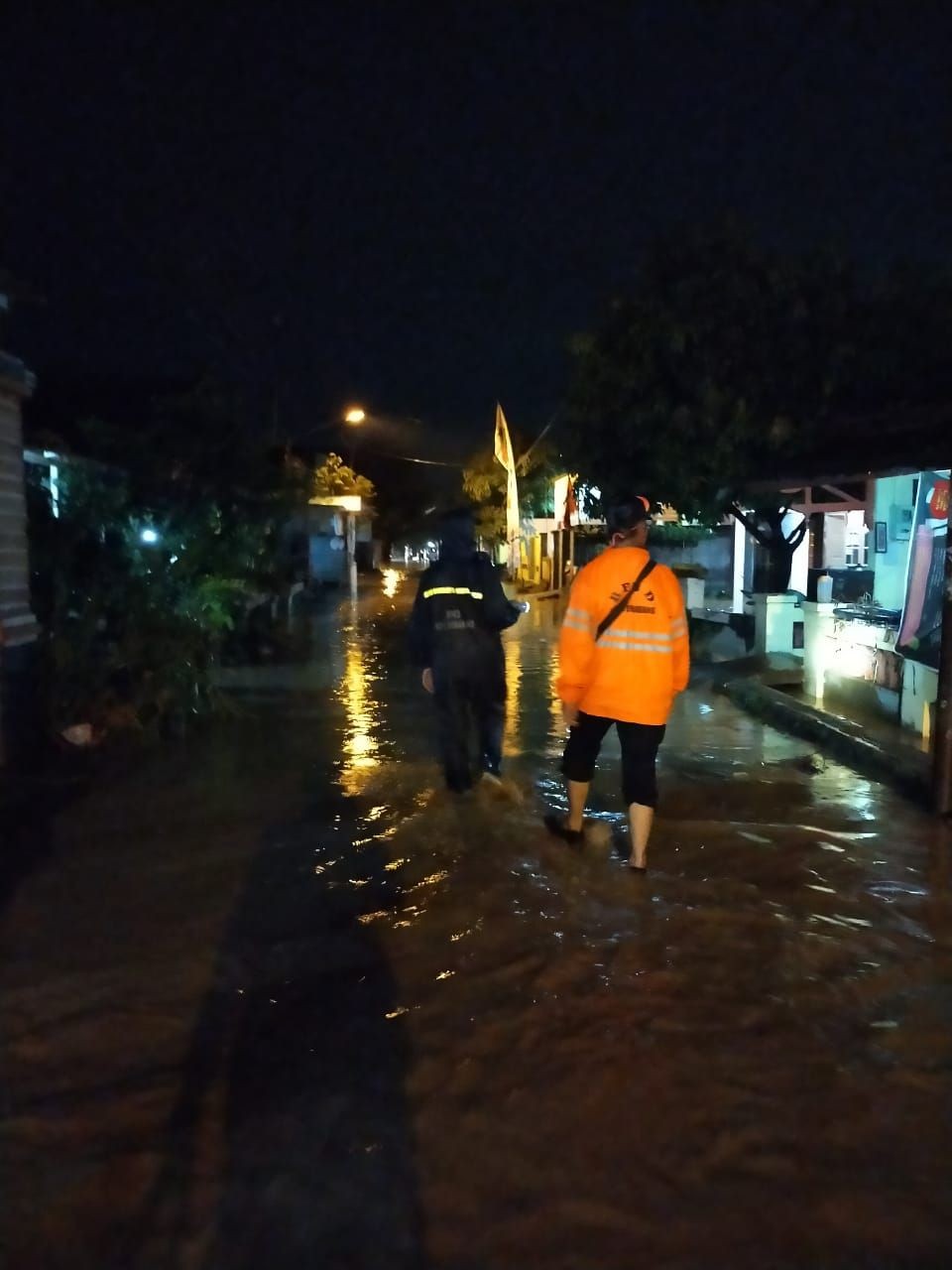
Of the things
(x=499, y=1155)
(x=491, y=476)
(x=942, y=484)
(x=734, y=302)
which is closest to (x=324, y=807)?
(x=499, y=1155)

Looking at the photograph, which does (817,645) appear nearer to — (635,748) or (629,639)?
(635,748)

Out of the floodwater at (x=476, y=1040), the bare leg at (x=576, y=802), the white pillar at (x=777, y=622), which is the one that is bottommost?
the floodwater at (x=476, y=1040)

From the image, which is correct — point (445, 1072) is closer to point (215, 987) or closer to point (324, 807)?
point (215, 987)

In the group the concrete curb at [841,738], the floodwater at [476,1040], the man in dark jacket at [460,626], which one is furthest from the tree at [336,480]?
the floodwater at [476,1040]

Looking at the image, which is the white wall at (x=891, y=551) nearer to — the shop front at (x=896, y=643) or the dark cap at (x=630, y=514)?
the shop front at (x=896, y=643)

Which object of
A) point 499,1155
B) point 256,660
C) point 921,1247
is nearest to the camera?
point 921,1247

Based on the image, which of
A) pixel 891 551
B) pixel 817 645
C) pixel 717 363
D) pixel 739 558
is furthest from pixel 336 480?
pixel 817 645

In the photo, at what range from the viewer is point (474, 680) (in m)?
6.99

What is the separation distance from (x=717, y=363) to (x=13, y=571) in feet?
24.2

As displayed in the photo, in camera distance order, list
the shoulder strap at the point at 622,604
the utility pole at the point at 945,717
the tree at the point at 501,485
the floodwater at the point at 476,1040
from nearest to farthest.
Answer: the floodwater at the point at 476,1040 → the shoulder strap at the point at 622,604 → the utility pole at the point at 945,717 → the tree at the point at 501,485

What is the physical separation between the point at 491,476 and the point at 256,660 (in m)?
27.0

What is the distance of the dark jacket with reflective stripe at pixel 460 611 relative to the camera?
22.6 feet

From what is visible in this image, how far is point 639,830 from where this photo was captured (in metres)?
5.60

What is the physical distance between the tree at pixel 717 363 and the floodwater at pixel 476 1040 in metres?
5.47
